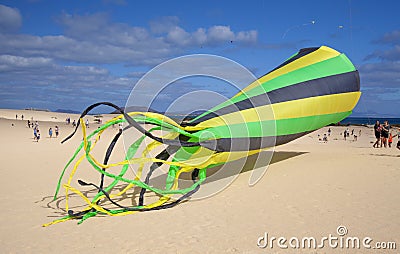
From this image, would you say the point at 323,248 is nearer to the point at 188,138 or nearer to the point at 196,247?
the point at 196,247

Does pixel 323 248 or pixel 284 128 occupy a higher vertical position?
pixel 284 128

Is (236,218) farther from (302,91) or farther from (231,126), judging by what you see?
(302,91)

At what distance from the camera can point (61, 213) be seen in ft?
17.6

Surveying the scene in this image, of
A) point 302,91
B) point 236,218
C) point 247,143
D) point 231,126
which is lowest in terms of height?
point 236,218

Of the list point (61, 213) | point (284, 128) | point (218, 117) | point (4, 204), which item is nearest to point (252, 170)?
point (284, 128)

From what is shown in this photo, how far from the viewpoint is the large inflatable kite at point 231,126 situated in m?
5.13

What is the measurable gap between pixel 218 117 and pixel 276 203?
1.77 meters

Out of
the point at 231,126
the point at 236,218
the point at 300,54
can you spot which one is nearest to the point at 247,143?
the point at 231,126

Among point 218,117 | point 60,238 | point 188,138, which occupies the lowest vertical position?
point 60,238

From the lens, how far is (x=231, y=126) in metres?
5.98

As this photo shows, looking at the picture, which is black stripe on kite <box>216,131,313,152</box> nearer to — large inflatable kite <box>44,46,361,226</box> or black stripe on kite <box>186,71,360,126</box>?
large inflatable kite <box>44,46,361,226</box>

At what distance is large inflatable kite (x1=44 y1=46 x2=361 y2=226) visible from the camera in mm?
5129

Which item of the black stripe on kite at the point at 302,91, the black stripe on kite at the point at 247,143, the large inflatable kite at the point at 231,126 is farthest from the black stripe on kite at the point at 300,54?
the black stripe on kite at the point at 247,143

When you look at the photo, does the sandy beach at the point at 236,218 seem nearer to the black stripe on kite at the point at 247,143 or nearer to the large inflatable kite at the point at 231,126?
the large inflatable kite at the point at 231,126
